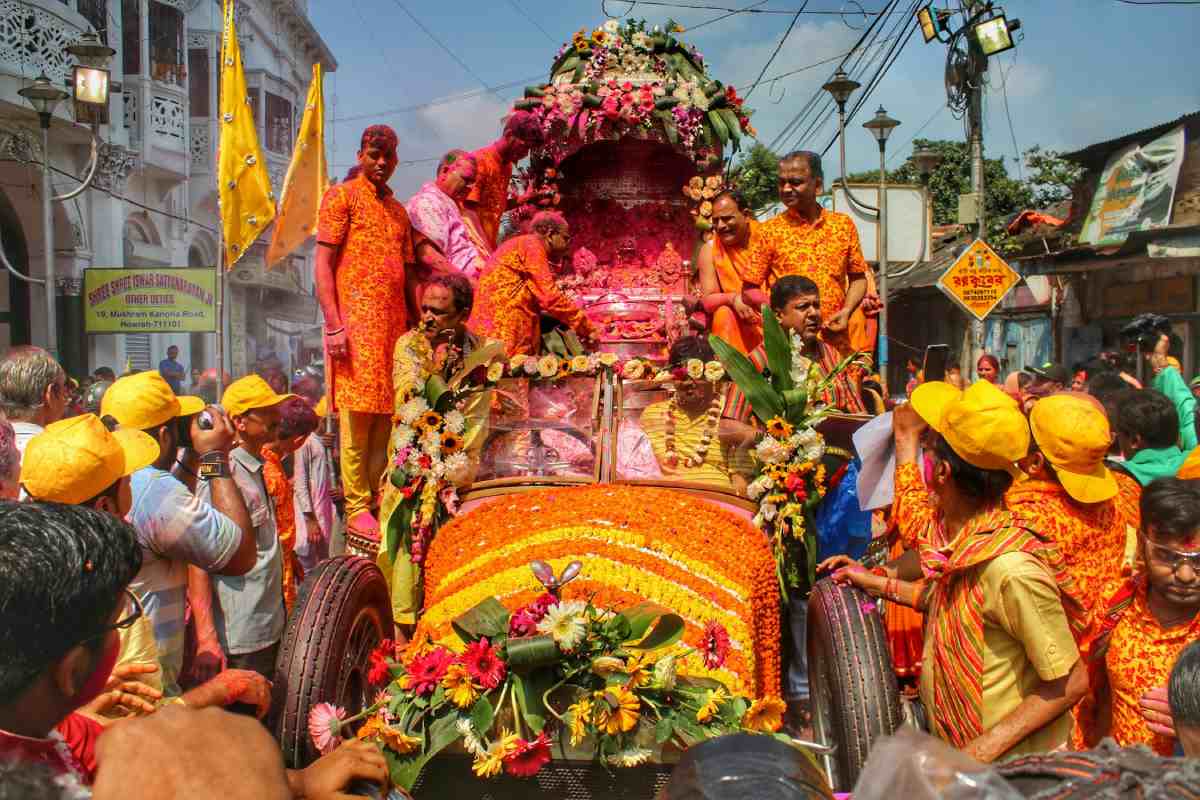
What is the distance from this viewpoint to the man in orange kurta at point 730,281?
21.9ft

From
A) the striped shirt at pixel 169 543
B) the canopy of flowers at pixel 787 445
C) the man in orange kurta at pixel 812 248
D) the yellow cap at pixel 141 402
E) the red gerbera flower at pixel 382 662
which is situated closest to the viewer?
the red gerbera flower at pixel 382 662

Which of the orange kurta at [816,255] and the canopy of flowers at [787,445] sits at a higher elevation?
the orange kurta at [816,255]

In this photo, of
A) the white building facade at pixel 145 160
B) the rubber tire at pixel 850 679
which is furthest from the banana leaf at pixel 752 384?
the white building facade at pixel 145 160

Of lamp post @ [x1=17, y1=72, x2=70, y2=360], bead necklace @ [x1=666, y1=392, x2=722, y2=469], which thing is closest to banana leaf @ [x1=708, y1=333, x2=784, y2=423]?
bead necklace @ [x1=666, y1=392, x2=722, y2=469]

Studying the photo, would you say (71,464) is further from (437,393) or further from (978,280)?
(978,280)

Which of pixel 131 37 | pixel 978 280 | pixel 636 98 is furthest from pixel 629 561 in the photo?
pixel 131 37

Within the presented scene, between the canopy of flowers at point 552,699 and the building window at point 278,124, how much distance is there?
31.3 meters

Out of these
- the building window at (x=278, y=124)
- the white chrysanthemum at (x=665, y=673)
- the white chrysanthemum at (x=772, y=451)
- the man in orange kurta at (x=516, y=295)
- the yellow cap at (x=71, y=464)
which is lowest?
the white chrysanthemum at (x=665, y=673)

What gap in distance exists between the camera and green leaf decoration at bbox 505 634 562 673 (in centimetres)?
310

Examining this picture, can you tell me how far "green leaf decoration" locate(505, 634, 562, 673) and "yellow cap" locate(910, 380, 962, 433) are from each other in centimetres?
121

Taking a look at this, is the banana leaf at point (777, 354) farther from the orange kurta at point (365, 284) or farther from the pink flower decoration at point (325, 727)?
the orange kurta at point (365, 284)

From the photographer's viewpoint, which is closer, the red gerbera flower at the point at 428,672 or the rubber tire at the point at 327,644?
the red gerbera flower at the point at 428,672

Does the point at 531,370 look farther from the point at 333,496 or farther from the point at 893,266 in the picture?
the point at 893,266

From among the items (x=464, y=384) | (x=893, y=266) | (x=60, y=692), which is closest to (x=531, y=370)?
(x=464, y=384)
